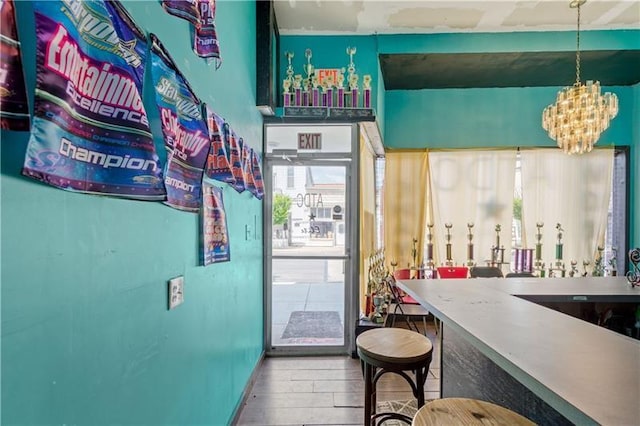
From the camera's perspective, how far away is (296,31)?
133 inches

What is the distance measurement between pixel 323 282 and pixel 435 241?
6.01 feet

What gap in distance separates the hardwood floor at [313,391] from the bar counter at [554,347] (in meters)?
0.89

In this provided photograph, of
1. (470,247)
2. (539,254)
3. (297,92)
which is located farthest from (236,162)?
(539,254)

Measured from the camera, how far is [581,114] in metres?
3.07

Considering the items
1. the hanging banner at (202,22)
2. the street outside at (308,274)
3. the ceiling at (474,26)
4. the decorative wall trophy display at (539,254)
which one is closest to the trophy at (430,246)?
the decorative wall trophy display at (539,254)

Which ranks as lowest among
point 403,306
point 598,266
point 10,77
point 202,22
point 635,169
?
point 403,306

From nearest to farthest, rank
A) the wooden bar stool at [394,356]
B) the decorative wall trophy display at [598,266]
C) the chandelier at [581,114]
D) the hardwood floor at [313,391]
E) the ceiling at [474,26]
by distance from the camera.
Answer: the wooden bar stool at [394,356], the hardwood floor at [313,391], the chandelier at [581,114], the ceiling at [474,26], the decorative wall trophy display at [598,266]

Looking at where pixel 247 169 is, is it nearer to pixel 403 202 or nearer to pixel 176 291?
pixel 176 291

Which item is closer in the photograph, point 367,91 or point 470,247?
point 367,91

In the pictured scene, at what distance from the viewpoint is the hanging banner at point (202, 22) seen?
135 cm

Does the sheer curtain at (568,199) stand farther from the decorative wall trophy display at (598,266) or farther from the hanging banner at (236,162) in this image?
the hanging banner at (236,162)

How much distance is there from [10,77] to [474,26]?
13.3ft

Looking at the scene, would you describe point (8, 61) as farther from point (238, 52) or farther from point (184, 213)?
point (238, 52)

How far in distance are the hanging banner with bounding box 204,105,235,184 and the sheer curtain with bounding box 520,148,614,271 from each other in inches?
170
